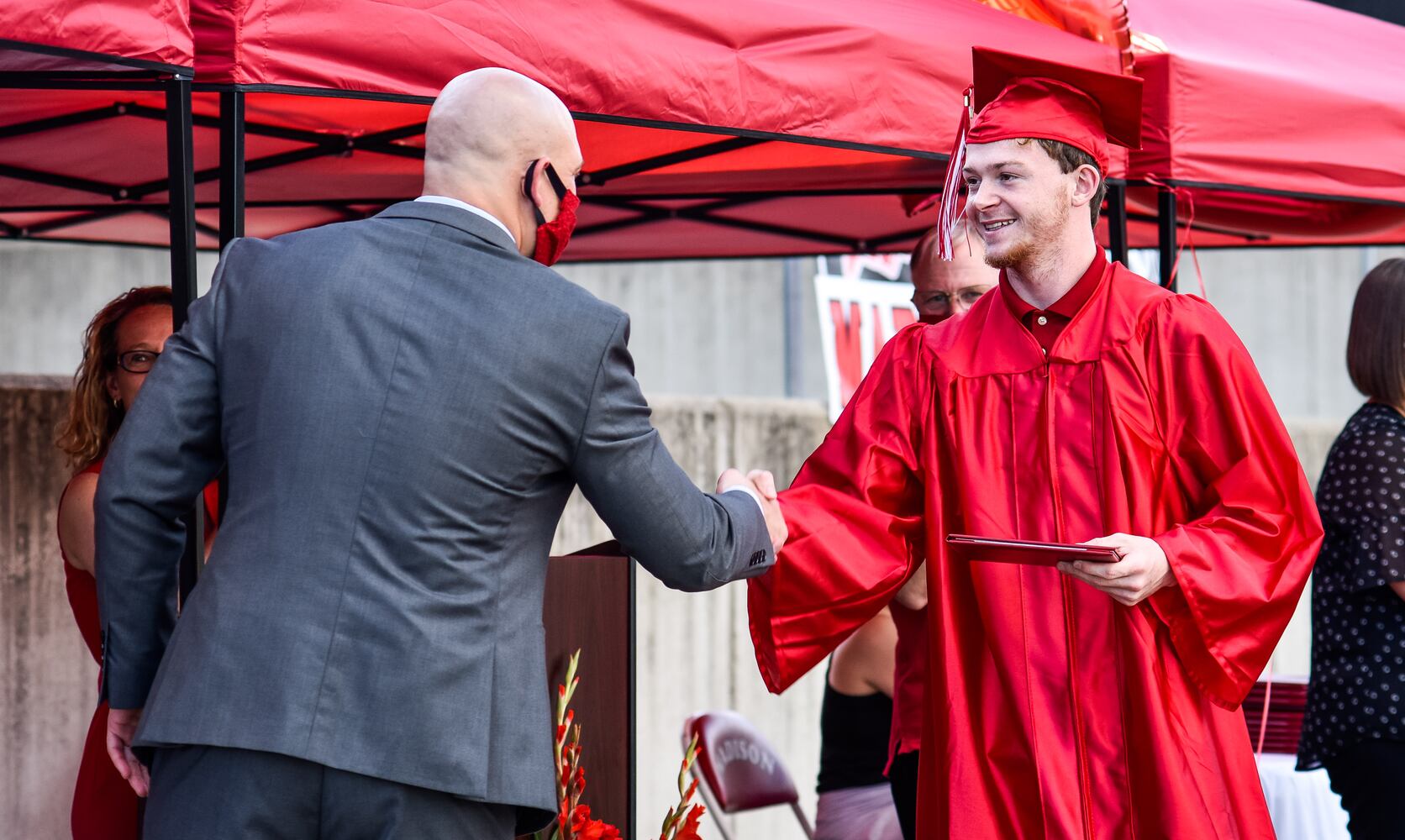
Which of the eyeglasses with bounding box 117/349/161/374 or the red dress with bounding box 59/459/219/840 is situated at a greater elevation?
the eyeglasses with bounding box 117/349/161/374

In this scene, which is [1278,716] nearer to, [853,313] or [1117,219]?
[1117,219]

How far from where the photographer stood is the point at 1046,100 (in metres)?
2.56

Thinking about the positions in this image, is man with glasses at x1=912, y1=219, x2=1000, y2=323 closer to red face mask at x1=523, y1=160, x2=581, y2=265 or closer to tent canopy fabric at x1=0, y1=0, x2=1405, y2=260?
tent canopy fabric at x1=0, y1=0, x2=1405, y2=260

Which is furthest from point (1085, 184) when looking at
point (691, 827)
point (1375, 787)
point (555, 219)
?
point (1375, 787)

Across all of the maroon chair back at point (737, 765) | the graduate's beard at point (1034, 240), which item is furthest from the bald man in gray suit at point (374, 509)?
the maroon chair back at point (737, 765)

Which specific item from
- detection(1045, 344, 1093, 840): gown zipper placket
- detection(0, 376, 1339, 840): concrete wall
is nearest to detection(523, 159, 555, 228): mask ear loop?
detection(1045, 344, 1093, 840): gown zipper placket

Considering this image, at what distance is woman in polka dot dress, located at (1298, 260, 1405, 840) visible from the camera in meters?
3.28

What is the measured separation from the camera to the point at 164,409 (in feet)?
6.50

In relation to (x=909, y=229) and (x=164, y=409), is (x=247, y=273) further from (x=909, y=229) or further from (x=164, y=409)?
(x=909, y=229)

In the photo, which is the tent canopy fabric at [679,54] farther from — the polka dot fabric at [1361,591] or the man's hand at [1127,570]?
the man's hand at [1127,570]

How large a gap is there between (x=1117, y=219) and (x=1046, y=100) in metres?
1.14

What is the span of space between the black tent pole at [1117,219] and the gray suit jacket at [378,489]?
1880 millimetres

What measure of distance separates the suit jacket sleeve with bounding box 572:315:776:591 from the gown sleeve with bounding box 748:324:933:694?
405 millimetres

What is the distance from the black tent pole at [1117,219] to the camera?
3.56 m
